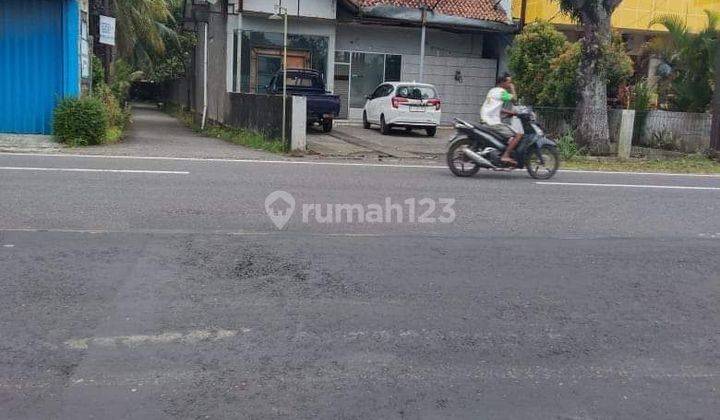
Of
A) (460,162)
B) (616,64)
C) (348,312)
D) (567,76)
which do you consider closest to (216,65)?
(567,76)

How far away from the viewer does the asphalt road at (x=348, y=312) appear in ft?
12.7

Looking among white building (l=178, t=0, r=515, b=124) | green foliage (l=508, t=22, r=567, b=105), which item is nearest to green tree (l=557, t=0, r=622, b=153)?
green foliage (l=508, t=22, r=567, b=105)

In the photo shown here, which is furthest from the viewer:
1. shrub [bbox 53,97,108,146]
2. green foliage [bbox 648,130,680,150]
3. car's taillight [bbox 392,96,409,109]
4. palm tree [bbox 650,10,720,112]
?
car's taillight [bbox 392,96,409,109]

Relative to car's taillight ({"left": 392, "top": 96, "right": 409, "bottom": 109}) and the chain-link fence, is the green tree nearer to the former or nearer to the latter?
the chain-link fence

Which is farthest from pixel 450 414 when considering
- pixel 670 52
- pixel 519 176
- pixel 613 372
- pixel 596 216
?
pixel 670 52

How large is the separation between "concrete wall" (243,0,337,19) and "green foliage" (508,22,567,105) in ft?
20.5

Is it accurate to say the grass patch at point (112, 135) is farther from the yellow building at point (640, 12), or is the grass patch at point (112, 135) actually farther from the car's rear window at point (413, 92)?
the yellow building at point (640, 12)

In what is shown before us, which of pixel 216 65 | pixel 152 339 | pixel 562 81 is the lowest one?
pixel 152 339

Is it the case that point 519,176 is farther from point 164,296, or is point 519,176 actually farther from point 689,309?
point 164,296

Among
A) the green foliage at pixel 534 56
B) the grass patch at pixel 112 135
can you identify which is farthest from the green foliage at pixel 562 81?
the grass patch at pixel 112 135

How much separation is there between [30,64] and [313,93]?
26.8 ft

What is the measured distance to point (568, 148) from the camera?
1691 centimetres

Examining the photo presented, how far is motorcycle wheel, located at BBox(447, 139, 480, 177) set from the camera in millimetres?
12094

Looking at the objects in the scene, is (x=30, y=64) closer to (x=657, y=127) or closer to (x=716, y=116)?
(x=657, y=127)
